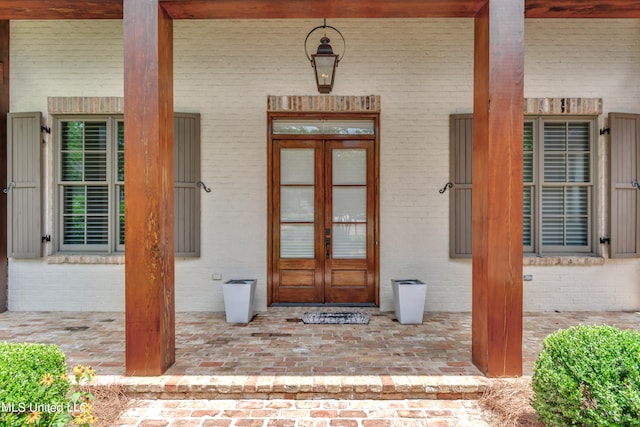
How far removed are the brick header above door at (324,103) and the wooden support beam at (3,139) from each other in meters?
3.30

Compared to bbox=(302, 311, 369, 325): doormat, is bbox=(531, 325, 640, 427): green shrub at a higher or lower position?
higher

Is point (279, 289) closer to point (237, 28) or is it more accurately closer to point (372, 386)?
point (372, 386)

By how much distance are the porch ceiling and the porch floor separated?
2882mm

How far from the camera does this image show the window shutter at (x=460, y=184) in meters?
4.64

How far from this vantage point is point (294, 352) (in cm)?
336

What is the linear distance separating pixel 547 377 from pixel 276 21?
4578 mm

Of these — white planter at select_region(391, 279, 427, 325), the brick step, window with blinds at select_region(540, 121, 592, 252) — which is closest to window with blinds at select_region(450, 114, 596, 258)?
window with blinds at select_region(540, 121, 592, 252)

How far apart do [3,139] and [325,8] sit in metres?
4.37

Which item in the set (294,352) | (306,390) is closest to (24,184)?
(294,352)

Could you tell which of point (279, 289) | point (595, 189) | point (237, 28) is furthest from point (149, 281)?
point (595, 189)

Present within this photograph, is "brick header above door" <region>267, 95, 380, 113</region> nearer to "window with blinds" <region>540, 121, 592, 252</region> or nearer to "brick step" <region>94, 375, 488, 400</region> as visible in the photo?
"window with blinds" <region>540, 121, 592, 252</region>

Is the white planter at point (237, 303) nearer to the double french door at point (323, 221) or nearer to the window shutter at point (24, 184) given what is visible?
the double french door at point (323, 221)

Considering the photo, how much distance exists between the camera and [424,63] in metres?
4.70

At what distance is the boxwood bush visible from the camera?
68.4 inches
